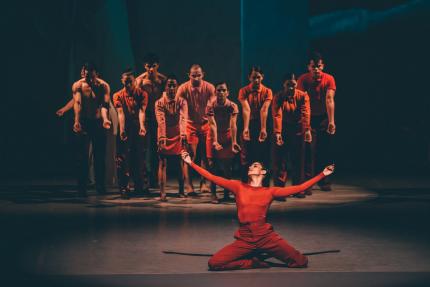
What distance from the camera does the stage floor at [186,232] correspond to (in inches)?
350

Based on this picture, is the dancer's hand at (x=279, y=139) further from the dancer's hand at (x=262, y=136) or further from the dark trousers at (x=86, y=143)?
the dark trousers at (x=86, y=143)

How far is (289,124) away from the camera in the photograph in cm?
1424

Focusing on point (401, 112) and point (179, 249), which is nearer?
point (179, 249)

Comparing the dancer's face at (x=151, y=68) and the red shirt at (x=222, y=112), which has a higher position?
the dancer's face at (x=151, y=68)

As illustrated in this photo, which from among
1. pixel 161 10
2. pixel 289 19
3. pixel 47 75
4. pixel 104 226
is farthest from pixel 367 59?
pixel 104 226

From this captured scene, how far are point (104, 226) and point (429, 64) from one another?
9.66 metres

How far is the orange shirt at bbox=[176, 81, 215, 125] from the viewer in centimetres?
1403

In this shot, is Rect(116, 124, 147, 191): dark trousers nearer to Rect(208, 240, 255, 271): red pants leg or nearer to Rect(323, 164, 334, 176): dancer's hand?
Rect(208, 240, 255, 271): red pants leg

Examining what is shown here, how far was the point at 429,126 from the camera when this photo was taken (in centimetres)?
1933

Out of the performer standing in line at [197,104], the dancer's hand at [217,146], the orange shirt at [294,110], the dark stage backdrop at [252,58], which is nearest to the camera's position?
the dancer's hand at [217,146]

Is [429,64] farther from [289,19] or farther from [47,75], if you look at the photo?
[47,75]

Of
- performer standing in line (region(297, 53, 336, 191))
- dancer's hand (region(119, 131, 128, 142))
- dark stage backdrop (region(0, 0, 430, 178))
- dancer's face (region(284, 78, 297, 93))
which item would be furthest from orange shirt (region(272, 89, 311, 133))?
dark stage backdrop (region(0, 0, 430, 178))

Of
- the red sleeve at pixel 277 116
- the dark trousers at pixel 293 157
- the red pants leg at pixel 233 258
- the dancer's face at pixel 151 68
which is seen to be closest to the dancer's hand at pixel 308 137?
the dark trousers at pixel 293 157

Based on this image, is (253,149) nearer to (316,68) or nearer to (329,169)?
(316,68)
